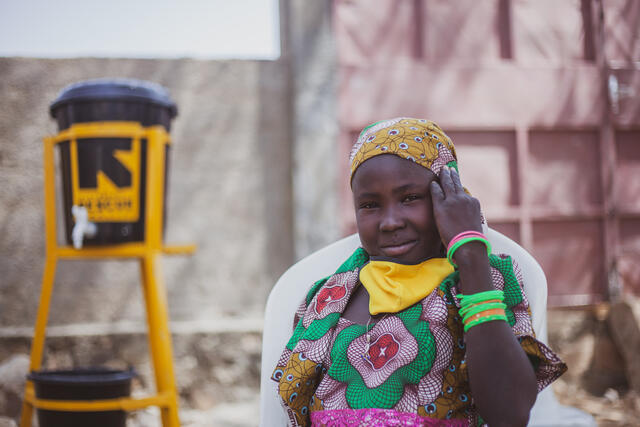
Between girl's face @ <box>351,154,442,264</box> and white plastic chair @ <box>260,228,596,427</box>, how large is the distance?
0.33 m

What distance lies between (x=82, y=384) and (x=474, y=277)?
1803mm

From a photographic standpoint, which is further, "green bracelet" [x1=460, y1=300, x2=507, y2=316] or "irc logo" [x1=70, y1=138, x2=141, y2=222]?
"irc logo" [x1=70, y1=138, x2=141, y2=222]

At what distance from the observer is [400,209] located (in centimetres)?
137

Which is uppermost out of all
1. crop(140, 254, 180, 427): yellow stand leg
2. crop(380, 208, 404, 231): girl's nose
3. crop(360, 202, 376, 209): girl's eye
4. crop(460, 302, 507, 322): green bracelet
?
crop(360, 202, 376, 209): girl's eye

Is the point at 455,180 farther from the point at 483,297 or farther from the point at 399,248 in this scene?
the point at 483,297

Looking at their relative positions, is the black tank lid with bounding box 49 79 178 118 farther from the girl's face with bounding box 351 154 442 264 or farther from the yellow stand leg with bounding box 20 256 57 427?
the girl's face with bounding box 351 154 442 264

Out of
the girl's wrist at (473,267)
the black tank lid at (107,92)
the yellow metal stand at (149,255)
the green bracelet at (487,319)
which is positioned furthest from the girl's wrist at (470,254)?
the black tank lid at (107,92)

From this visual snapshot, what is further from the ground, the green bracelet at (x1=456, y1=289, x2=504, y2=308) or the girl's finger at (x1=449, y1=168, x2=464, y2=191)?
the girl's finger at (x1=449, y1=168, x2=464, y2=191)

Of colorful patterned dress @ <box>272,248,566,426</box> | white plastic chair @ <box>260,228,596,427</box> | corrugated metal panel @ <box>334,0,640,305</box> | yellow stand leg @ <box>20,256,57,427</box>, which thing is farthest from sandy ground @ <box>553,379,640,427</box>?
yellow stand leg @ <box>20,256,57,427</box>

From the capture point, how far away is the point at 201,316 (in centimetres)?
383

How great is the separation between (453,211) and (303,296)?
2.26ft

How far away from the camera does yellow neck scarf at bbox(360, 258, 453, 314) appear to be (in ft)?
4.41

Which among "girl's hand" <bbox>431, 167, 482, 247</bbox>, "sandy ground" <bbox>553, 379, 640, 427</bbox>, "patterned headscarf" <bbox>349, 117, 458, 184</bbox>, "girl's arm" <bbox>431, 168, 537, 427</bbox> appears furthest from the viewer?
"sandy ground" <bbox>553, 379, 640, 427</bbox>

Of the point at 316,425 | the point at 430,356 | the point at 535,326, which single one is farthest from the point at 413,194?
the point at 316,425
